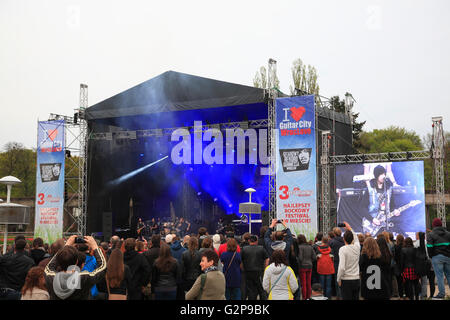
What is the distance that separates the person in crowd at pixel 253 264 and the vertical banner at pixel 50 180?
14.3 meters

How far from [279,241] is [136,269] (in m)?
2.24

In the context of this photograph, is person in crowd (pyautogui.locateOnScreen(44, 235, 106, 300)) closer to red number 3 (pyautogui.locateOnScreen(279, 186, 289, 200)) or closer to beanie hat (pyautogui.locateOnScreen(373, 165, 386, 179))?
red number 3 (pyautogui.locateOnScreen(279, 186, 289, 200))

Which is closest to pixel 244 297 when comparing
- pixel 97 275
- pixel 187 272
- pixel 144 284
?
pixel 187 272

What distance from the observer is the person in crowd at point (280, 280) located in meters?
5.14

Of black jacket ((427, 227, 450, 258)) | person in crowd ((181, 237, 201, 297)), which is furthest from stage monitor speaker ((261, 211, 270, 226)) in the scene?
person in crowd ((181, 237, 201, 297))

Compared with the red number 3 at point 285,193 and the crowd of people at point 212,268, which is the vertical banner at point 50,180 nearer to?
the red number 3 at point 285,193

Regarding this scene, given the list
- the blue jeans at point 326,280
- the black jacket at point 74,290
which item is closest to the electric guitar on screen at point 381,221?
the blue jeans at point 326,280

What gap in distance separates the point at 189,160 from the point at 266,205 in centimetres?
397

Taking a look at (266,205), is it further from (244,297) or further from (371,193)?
(244,297)

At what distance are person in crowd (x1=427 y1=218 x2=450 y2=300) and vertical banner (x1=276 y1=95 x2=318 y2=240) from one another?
299 inches

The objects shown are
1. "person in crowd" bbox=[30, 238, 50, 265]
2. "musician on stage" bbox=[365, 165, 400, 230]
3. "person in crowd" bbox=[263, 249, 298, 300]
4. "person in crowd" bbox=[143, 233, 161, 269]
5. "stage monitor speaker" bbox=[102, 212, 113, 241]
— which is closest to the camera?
"person in crowd" bbox=[263, 249, 298, 300]

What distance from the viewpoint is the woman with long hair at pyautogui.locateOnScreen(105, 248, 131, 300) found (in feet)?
17.2

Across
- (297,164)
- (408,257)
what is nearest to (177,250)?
(408,257)
